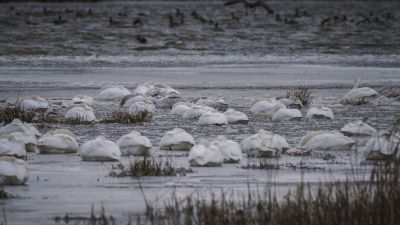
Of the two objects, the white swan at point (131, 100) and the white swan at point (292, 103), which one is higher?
the white swan at point (131, 100)

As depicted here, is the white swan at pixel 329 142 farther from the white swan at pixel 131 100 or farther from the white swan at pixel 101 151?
the white swan at pixel 131 100

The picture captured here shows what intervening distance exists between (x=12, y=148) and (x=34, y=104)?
566cm

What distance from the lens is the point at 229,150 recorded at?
11.3 metres

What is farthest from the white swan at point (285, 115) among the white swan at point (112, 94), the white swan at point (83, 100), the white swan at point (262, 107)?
the white swan at point (112, 94)

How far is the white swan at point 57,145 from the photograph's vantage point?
39.8 feet

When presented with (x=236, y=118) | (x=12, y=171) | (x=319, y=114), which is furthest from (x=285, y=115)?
(x=12, y=171)

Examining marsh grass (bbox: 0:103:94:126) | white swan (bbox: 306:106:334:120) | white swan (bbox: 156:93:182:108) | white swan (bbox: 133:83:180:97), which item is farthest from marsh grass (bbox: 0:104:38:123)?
white swan (bbox: 306:106:334:120)

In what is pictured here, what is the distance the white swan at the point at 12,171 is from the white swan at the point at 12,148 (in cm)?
133

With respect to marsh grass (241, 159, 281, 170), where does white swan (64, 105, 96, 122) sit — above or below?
above

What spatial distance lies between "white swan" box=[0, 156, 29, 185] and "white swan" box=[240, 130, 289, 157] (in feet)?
9.27

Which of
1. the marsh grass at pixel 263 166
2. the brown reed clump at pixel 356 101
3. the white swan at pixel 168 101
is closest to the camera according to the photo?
the marsh grass at pixel 263 166

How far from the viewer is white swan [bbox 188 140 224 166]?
36.0ft

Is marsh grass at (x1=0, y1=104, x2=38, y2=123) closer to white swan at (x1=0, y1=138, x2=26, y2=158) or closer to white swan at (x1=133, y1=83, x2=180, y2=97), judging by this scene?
white swan at (x1=0, y1=138, x2=26, y2=158)

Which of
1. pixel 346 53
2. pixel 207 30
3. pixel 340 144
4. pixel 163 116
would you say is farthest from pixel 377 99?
pixel 207 30
